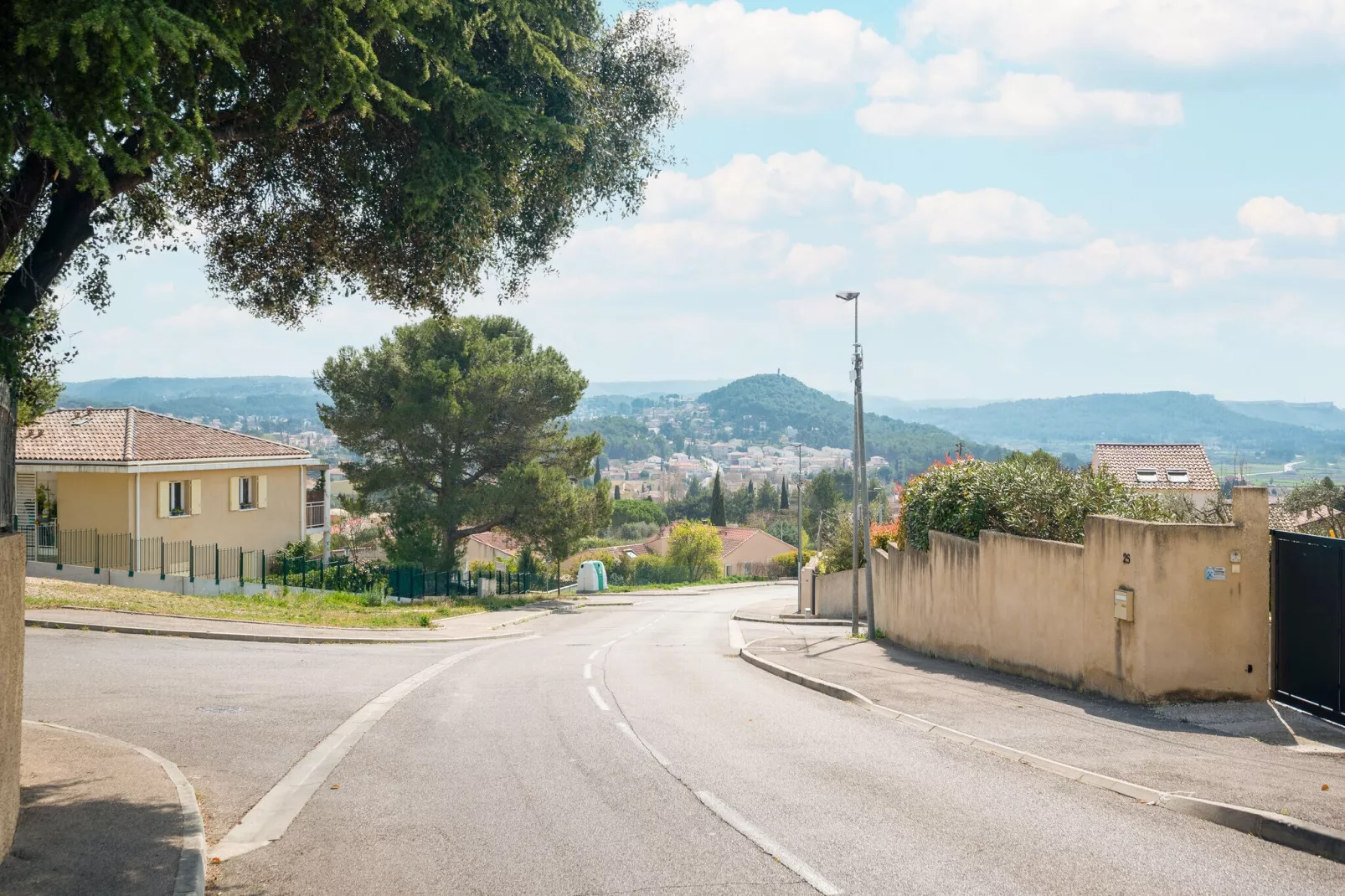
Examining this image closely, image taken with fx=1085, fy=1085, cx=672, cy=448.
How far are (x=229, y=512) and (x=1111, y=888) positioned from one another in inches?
1486

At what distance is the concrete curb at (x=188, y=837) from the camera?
6.20 m

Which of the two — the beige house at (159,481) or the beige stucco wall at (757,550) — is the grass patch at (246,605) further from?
the beige stucco wall at (757,550)

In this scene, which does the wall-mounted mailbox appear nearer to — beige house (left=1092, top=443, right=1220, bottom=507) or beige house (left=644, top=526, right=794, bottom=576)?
beige house (left=1092, top=443, right=1220, bottom=507)

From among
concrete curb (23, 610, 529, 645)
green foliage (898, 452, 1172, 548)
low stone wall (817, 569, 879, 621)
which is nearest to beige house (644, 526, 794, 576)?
low stone wall (817, 569, 879, 621)

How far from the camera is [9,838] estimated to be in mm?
6605

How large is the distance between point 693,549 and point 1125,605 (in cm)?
7896

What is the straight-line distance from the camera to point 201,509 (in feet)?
123

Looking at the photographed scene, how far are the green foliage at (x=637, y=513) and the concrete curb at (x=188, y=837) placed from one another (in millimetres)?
133526

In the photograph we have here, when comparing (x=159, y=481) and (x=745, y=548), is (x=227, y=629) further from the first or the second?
(x=745, y=548)

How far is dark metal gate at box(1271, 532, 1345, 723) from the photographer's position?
35.7ft

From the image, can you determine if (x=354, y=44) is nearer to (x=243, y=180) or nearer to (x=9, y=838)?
(x=243, y=180)

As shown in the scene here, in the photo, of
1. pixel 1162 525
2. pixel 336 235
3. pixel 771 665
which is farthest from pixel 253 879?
pixel 771 665

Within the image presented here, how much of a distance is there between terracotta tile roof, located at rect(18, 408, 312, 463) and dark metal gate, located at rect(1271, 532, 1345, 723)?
31511 mm

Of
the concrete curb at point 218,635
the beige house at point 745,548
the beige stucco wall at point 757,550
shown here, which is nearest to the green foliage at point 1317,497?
the concrete curb at point 218,635
